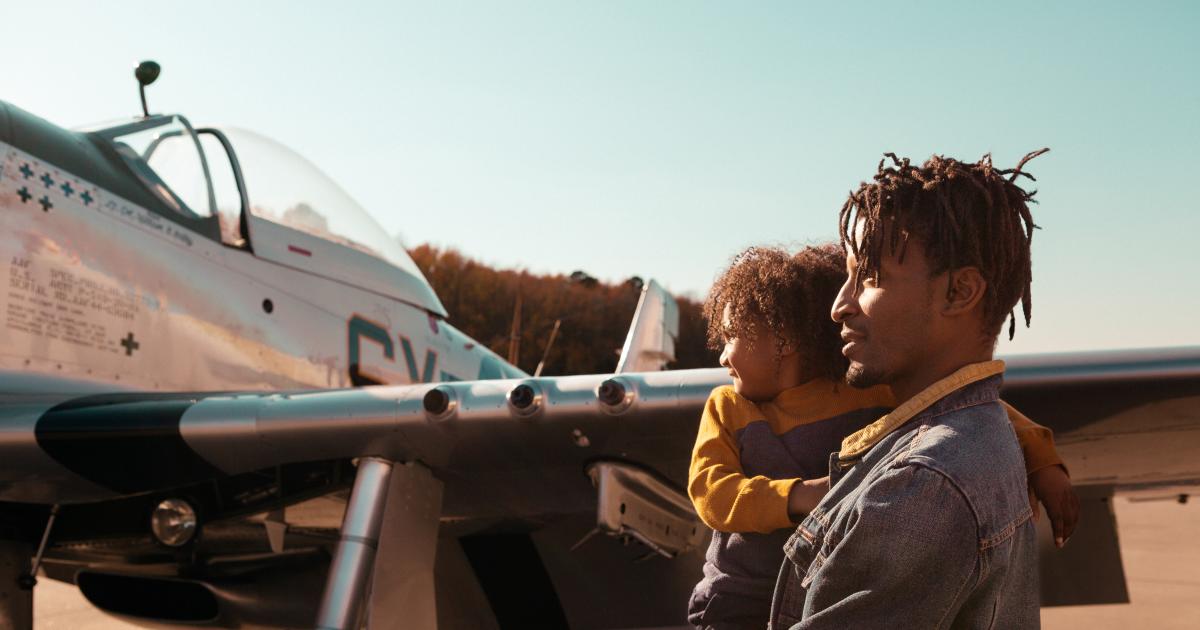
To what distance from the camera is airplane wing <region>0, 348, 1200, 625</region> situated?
2.74 metres

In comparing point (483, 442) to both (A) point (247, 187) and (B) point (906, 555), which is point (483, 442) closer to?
(A) point (247, 187)

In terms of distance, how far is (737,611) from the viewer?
1.65 m

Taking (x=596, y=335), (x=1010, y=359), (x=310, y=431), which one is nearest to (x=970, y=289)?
(x=1010, y=359)

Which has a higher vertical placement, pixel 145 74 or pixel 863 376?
pixel 145 74

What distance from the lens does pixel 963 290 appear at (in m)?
1.09

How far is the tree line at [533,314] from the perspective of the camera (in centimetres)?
3694

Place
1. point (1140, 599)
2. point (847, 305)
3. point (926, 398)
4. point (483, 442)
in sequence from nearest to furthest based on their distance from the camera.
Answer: point (926, 398)
point (847, 305)
point (483, 442)
point (1140, 599)

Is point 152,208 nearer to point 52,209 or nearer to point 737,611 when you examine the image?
point 52,209

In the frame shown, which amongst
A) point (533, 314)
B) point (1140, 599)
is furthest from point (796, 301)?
point (533, 314)

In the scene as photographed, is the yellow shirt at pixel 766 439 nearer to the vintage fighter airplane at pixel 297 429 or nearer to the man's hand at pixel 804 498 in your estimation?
the man's hand at pixel 804 498

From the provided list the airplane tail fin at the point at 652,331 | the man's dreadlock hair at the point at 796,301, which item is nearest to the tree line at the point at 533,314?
the airplane tail fin at the point at 652,331

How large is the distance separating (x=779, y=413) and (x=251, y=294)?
3.00 metres

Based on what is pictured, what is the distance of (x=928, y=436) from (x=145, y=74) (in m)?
4.37

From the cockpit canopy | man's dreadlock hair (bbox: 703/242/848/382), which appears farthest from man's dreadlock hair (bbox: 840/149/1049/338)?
the cockpit canopy
